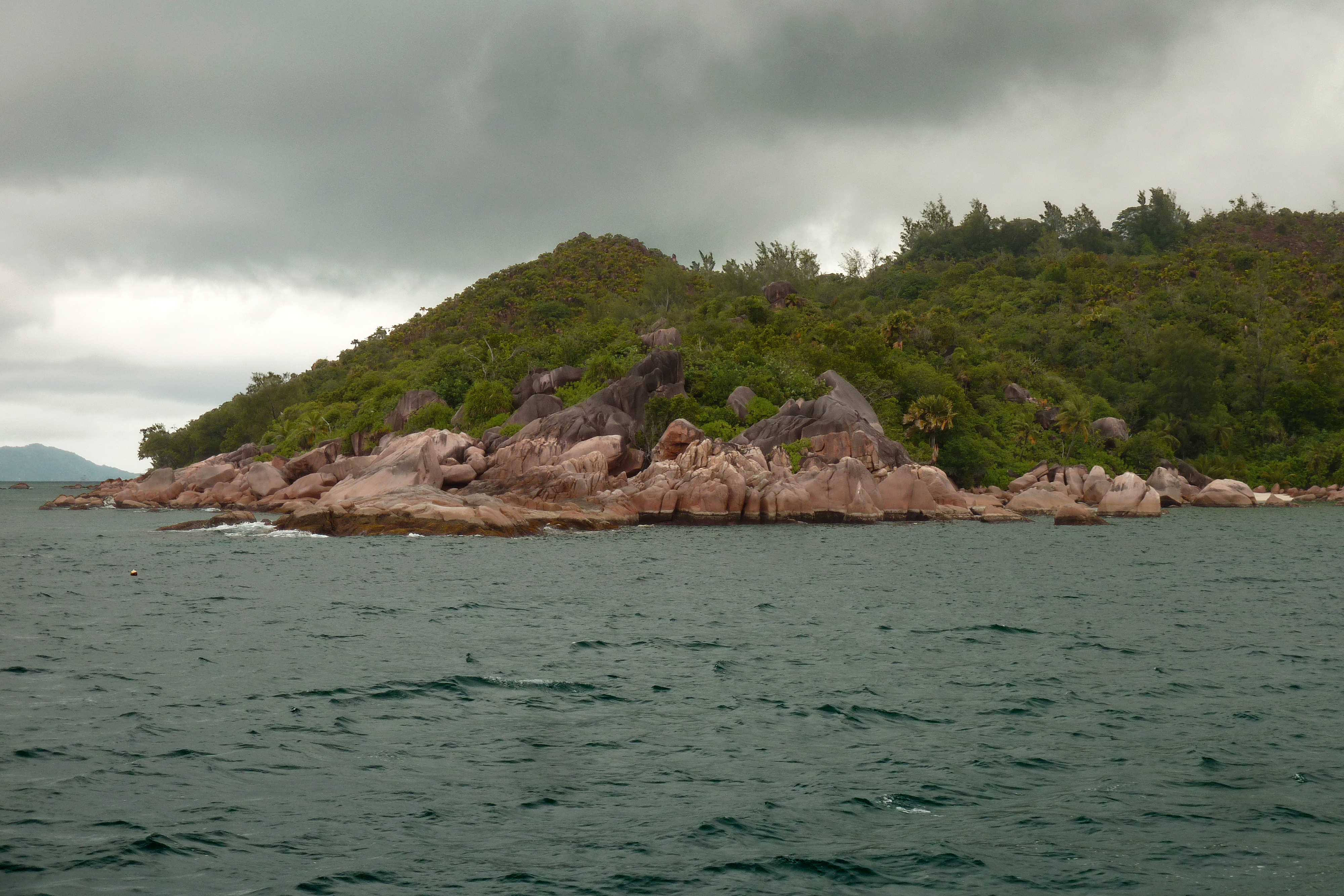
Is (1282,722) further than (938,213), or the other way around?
(938,213)

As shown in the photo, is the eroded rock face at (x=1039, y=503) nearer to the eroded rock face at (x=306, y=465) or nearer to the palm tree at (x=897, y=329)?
the palm tree at (x=897, y=329)

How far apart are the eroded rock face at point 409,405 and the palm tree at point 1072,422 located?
186 feet

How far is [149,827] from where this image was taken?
1045cm

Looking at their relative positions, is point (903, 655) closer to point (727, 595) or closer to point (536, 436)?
point (727, 595)

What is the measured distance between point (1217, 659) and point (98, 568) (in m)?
37.1

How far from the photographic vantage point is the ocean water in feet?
31.7

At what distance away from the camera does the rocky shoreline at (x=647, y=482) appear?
54906mm

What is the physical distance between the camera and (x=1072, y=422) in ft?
294

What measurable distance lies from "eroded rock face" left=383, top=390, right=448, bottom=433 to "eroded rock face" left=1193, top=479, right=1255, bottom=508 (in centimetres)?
6495

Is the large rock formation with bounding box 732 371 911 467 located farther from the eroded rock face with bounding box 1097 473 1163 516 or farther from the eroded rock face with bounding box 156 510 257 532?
the eroded rock face with bounding box 156 510 257 532

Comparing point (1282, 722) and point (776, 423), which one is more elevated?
point (776, 423)

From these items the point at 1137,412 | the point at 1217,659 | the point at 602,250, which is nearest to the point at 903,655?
the point at 1217,659

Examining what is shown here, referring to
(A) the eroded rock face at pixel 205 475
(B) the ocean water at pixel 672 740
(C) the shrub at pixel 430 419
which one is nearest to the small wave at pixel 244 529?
(B) the ocean water at pixel 672 740

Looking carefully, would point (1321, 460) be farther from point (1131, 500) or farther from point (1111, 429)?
point (1131, 500)
